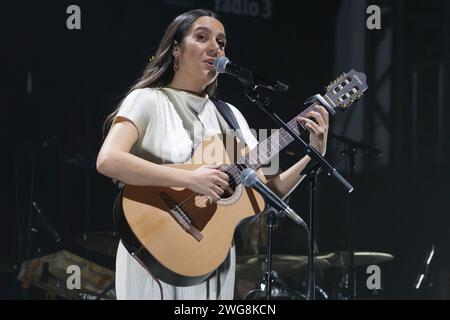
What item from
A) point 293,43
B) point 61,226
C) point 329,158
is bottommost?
point 61,226

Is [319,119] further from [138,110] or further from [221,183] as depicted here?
[138,110]

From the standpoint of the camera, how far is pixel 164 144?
10.8 feet

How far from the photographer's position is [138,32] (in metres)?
4.30

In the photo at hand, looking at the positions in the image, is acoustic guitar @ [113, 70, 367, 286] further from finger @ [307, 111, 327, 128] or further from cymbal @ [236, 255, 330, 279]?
cymbal @ [236, 255, 330, 279]

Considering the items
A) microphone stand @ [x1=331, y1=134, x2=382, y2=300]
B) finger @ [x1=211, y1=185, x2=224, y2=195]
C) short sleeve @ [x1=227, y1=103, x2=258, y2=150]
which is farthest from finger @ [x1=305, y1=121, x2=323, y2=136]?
microphone stand @ [x1=331, y1=134, x2=382, y2=300]

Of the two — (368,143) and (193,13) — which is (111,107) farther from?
(368,143)

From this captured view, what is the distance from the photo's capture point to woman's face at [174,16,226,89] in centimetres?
341

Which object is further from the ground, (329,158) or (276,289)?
(329,158)

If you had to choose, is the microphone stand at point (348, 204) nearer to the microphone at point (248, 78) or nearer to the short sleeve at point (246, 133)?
the short sleeve at point (246, 133)

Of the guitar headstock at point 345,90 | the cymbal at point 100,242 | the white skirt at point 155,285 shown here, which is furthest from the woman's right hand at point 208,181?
the cymbal at point 100,242

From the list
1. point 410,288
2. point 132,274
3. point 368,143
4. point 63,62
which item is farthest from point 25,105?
point 410,288

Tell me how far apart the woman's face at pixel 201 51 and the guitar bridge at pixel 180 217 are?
489mm

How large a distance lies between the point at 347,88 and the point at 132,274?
44.5 inches

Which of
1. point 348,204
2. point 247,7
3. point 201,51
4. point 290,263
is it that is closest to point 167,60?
point 201,51
